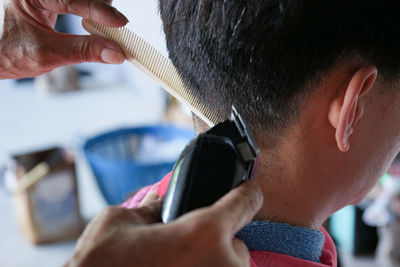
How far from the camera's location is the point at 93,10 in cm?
68

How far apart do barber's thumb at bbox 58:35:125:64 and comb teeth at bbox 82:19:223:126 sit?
1 cm

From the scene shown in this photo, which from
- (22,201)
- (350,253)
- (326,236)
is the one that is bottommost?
(350,253)

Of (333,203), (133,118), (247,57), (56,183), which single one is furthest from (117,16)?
(133,118)

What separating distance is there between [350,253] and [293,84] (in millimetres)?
1984

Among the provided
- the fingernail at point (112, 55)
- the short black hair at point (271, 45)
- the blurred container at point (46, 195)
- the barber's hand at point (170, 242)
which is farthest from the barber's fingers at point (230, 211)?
the blurred container at point (46, 195)

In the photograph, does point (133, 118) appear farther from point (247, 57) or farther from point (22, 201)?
point (247, 57)

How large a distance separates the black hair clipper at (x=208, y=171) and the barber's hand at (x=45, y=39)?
0.29 meters

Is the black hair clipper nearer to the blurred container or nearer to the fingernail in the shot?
the fingernail

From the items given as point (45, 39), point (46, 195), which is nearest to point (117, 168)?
point (46, 195)

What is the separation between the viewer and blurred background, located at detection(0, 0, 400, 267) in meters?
1.79

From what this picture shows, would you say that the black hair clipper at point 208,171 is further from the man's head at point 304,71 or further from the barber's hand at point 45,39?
the barber's hand at point 45,39

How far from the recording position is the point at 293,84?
60cm

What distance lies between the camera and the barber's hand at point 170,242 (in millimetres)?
414

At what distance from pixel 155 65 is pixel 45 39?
26cm
